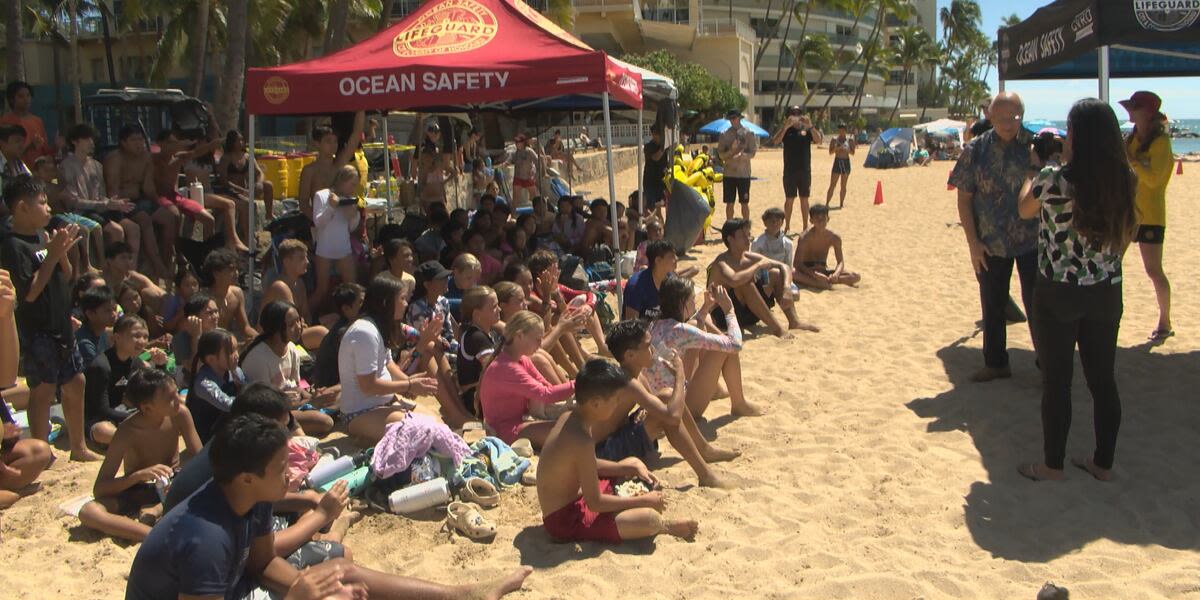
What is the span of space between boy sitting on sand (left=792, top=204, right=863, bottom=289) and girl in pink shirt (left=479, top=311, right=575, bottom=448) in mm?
4904

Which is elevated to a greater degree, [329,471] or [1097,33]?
[1097,33]

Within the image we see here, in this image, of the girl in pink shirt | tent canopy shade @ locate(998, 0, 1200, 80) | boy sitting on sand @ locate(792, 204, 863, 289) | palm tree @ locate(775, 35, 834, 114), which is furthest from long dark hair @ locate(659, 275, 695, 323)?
palm tree @ locate(775, 35, 834, 114)

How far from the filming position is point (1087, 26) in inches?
219

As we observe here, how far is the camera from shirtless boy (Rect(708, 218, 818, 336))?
23.8 feet

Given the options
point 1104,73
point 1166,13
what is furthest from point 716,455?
point 1166,13

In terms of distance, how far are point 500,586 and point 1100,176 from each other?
3.13m

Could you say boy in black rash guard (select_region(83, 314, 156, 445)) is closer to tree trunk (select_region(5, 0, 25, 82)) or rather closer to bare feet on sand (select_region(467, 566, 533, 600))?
bare feet on sand (select_region(467, 566, 533, 600))

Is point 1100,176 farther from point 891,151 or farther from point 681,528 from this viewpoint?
point 891,151

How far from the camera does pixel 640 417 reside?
4.84 meters

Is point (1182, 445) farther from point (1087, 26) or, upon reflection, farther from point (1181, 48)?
point (1181, 48)

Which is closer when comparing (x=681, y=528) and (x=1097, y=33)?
(x=681, y=528)

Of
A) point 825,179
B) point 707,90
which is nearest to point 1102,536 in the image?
point 825,179

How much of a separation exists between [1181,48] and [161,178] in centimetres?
866

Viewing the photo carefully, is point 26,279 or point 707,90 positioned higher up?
point 707,90
